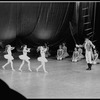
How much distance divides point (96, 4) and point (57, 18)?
6.78ft

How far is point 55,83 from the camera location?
6.03 metres

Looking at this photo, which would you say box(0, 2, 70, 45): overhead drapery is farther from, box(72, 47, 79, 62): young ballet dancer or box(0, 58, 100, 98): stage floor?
box(0, 58, 100, 98): stage floor

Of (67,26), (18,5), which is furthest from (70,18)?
(18,5)

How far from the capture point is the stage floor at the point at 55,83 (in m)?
4.89

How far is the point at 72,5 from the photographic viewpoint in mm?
11070

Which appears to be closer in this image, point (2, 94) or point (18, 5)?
point (2, 94)

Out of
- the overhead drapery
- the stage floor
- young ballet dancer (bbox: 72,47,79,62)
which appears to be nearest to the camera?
the stage floor

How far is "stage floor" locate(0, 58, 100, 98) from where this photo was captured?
193 inches

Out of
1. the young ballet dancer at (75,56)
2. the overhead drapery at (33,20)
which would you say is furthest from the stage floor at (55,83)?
the overhead drapery at (33,20)

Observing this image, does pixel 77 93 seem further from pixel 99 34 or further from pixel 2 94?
pixel 99 34

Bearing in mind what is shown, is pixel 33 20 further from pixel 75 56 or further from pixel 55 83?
pixel 55 83

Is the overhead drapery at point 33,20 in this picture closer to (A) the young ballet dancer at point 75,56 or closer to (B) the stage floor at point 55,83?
(A) the young ballet dancer at point 75,56

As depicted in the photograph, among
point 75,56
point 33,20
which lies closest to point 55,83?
point 75,56

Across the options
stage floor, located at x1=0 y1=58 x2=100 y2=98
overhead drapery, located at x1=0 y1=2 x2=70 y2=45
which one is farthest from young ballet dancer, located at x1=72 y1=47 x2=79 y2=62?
stage floor, located at x1=0 y1=58 x2=100 y2=98
